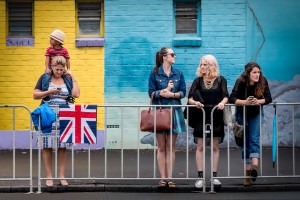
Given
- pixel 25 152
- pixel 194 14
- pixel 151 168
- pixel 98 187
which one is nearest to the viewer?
pixel 98 187

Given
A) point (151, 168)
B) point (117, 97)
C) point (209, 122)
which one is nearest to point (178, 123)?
point (209, 122)

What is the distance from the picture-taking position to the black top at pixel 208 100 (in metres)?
10.8

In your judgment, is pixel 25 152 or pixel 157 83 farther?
pixel 25 152

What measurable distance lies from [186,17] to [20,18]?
11.8 ft

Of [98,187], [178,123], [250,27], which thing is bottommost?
[98,187]

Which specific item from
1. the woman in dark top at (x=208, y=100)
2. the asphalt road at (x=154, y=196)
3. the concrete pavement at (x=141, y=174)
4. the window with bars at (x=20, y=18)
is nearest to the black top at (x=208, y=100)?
the woman in dark top at (x=208, y=100)

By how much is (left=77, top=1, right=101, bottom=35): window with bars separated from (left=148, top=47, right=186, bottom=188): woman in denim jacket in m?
5.62

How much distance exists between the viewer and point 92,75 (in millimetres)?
16172

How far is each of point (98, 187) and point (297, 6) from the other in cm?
749

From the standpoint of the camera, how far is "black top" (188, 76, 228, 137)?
1079 cm

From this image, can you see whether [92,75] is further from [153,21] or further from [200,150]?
[200,150]

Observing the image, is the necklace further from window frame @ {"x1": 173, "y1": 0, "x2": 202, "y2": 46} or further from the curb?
window frame @ {"x1": 173, "y1": 0, "x2": 202, "y2": 46}

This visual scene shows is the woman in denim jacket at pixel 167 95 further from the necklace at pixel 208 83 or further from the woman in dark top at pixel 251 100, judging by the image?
the woman in dark top at pixel 251 100

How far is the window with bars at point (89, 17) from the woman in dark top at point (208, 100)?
594 cm
